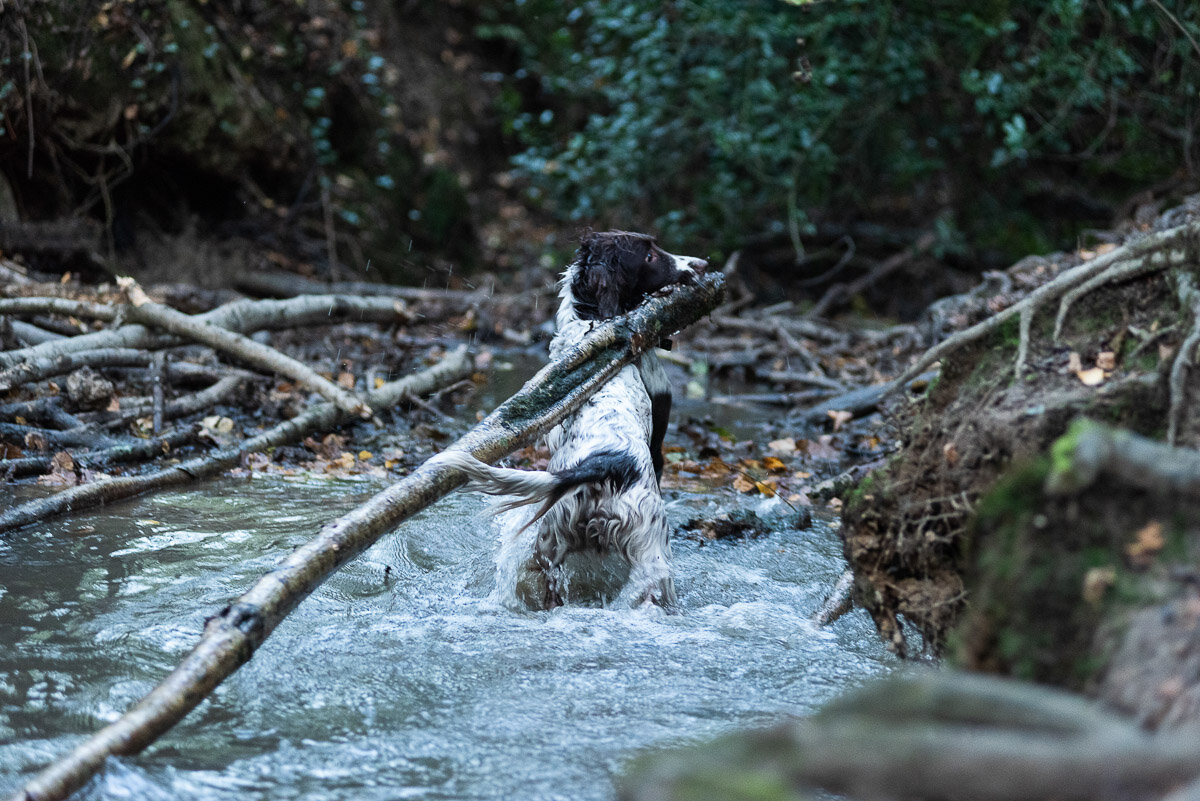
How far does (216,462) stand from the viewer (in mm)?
5598

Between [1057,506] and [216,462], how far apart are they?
189 inches

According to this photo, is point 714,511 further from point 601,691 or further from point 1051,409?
point 1051,409

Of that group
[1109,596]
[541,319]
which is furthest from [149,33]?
[1109,596]

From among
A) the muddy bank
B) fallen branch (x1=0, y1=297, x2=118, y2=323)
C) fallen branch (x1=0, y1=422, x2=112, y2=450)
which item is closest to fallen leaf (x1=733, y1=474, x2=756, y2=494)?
the muddy bank

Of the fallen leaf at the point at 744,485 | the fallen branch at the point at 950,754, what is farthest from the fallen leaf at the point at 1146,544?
the fallen leaf at the point at 744,485

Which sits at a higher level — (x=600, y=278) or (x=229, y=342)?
(x=600, y=278)

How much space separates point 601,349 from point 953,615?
188cm

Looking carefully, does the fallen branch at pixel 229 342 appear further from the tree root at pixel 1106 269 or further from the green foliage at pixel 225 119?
the tree root at pixel 1106 269

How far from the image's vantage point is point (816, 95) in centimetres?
1052

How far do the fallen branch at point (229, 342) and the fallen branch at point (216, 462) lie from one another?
0.88 feet

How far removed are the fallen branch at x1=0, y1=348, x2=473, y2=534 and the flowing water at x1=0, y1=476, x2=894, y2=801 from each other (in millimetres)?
96

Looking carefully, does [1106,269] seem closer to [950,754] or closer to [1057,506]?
[1057,506]

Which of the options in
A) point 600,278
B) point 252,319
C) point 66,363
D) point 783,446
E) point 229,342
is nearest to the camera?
point 600,278

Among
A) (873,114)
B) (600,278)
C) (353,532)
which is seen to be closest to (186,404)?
(600,278)
